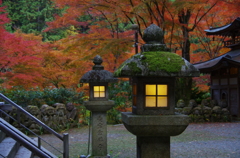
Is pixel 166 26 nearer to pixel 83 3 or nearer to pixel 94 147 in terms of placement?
pixel 83 3

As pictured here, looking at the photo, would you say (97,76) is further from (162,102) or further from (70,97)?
(70,97)

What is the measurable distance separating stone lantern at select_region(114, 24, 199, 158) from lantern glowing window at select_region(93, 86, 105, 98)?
2742 millimetres

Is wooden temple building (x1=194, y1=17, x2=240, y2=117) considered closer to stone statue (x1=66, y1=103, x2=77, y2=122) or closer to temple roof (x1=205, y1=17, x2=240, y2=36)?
temple roof (x1=205, y1=17, x2=240, y2=36)

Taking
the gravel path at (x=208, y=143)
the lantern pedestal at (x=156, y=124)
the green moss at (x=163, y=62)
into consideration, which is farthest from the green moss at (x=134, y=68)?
the gravel path at (x=208, y=143)

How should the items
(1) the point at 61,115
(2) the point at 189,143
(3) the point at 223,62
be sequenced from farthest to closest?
(3) the point at 223,62
(1) the point at 61,115
(2) the point at 189,143

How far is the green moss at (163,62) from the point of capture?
3780mm

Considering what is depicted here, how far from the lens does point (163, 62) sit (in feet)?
12.6

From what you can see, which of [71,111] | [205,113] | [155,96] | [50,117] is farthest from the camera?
[205,113]

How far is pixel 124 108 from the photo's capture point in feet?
48.0

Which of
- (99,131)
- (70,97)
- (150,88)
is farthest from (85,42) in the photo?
(150,88)

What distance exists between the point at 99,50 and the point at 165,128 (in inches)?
370

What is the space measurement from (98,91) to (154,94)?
3.10 metres

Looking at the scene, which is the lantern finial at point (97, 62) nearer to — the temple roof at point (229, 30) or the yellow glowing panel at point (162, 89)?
the yellow glowing panel at point (162, 89)

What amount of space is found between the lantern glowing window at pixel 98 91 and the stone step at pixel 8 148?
2152mm
